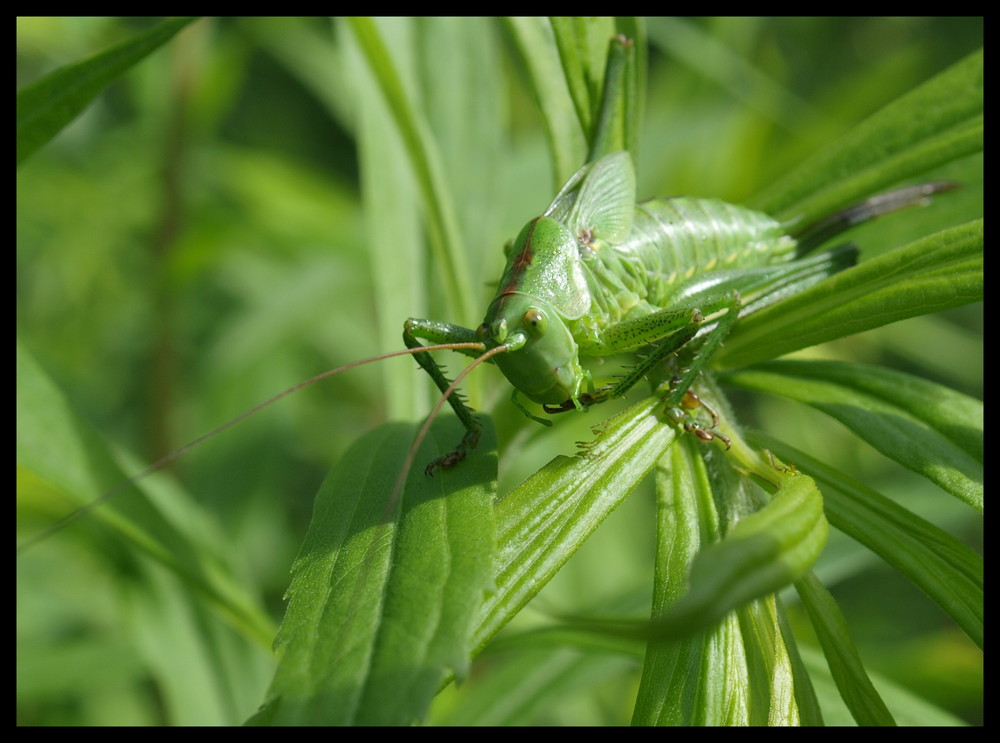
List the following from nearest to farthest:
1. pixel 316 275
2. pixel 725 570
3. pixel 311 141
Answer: pixel 725 570 → pixel 316 275 → pixel 311 141

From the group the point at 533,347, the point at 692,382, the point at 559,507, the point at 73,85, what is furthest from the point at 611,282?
the point at 73,85

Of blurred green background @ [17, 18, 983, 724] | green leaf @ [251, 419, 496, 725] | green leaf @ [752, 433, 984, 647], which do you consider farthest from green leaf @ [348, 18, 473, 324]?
green leaf @ [752, 433, 984, 647]

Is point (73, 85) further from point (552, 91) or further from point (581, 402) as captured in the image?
point (581, 402)

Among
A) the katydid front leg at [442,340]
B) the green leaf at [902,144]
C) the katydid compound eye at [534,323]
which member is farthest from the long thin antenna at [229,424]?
the green leaf at [902,144]
